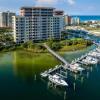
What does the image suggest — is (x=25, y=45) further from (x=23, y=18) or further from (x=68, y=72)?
(x=68, y=72)

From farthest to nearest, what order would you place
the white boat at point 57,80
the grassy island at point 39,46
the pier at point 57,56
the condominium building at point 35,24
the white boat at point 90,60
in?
the condominium building at point 35,24, the grassy island at point 39,46, the white boat at point 90,60, the pier at point 57,56, the white boat at point 57,80

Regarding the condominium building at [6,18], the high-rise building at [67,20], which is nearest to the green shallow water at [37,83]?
the condominium building at [6,18]

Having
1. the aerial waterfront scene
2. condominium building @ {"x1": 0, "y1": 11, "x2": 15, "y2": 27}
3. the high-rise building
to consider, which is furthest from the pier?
the high-rise building

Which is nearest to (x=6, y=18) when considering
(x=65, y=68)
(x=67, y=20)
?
(x=67, y=20)

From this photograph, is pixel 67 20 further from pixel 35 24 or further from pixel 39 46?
pixel 39 46

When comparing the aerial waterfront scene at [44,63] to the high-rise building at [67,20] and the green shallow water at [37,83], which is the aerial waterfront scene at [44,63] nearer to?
the green shallow water at [37,83]

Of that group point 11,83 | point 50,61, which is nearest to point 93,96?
point 11,83

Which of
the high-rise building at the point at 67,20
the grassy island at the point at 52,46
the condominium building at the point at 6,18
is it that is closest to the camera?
the grassy island at the point at 52,46
